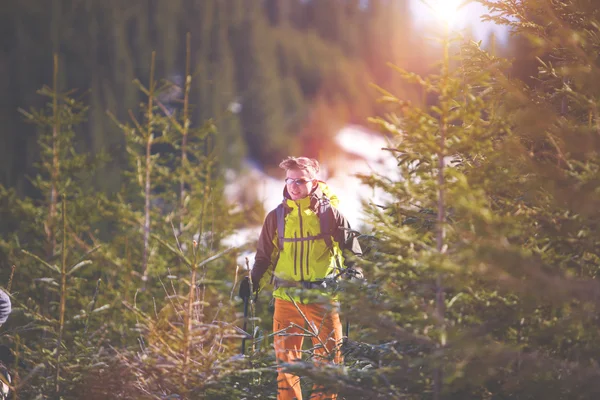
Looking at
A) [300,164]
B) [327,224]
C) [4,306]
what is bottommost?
[4,306]

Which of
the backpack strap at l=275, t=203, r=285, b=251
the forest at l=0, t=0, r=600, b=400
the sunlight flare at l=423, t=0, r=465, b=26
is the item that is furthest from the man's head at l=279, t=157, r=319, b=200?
the sunlight flare at l=423, t=0, r=465, b=26

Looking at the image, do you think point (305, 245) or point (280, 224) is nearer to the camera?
point (305, 245)

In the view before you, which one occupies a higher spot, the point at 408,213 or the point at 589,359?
the point at 408,213

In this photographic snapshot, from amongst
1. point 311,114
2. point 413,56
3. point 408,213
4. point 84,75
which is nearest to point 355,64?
point 413,56

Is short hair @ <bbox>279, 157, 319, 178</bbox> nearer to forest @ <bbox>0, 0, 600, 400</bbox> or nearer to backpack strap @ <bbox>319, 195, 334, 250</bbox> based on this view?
backpack strap @ <bbox>319, 195, 334, 250</bbox>

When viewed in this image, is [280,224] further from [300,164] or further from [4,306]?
[4,306]

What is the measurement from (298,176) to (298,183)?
58 mm

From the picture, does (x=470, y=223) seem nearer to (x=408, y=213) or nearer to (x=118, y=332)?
(x=408, y=213)

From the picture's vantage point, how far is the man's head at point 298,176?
480 cm

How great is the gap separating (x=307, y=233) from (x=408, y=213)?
139 centimetres

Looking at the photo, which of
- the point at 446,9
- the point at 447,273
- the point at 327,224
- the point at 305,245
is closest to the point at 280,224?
the point at 305,245

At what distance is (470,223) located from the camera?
3010mm

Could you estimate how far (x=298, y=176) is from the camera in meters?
4.80

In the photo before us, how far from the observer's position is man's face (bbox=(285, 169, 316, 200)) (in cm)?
480
